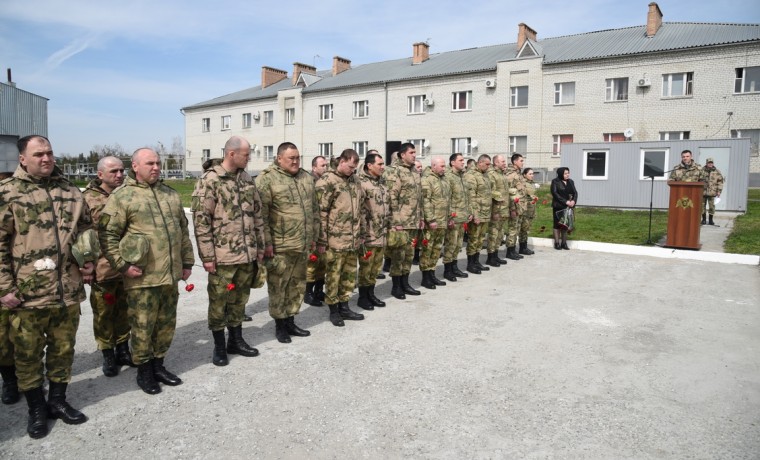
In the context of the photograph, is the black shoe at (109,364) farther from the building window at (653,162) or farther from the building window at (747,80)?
the building window at (747,80)

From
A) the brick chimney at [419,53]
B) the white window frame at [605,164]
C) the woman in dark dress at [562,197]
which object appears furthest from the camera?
the brick chimney at [419,53]

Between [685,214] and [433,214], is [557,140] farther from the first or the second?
[433,214]

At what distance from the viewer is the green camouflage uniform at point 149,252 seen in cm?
409

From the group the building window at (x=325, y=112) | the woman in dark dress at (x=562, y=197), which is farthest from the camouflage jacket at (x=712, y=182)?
the building window at (x=325, y=112)

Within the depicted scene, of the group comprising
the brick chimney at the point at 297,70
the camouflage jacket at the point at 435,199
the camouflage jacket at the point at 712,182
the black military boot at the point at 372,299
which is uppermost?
the brick chimney at the point at 297,70

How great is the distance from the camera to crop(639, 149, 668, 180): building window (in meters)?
18.4

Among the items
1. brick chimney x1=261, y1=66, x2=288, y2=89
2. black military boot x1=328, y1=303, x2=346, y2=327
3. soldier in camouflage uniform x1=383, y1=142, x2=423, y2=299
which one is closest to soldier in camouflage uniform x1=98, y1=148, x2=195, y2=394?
black military boot x1=328, y1=303, x2=346, y2=327

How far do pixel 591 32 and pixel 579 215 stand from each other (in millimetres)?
21344

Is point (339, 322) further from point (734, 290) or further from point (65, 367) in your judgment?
point (734, 290)

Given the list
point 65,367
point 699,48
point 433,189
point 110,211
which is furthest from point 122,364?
point 699,48

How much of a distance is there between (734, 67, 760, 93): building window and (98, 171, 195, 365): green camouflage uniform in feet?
98.6

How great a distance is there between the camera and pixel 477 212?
916 centimetres

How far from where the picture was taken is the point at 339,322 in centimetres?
609

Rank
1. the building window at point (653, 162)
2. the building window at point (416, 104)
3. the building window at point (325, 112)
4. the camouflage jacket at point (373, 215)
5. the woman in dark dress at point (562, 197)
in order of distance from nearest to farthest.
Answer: the camouflage jacket at point (373, 215) < the woman in dark dress at point (562, 197) < the building window at point (653, 162) < the building window at point (416, 104) < the building window at point (325, 112)
